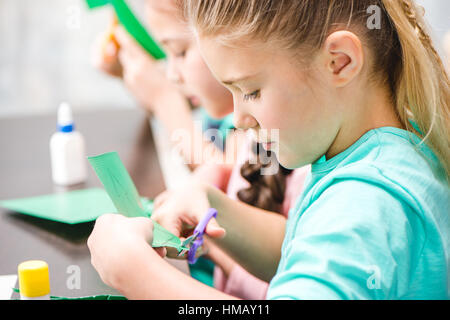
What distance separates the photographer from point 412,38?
2.06 feet

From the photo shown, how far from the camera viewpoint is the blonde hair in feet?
1.97

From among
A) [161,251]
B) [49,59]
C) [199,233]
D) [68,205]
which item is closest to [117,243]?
[161,251]

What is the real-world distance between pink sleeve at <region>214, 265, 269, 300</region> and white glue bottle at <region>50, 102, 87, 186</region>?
1.26ft

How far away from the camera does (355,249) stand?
488 millimetres

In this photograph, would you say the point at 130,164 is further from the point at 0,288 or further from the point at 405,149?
the point at 405,149

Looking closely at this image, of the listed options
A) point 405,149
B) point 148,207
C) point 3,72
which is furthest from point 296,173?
point 3,72

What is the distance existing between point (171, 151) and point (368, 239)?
99 centimetres

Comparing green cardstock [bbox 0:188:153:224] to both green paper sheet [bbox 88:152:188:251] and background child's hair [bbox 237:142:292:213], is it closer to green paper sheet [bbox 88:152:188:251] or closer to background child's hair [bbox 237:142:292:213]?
green paper sheet [bbox 88:152:188:251]

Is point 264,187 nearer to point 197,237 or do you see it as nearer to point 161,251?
point 197,237

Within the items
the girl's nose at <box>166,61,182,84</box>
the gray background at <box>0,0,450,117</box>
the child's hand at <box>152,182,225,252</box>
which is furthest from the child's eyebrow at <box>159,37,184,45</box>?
the gray background at <box>0,0,450,117</box>

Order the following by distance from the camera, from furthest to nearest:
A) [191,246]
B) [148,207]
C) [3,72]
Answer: [3,72]
[148,207]
[191,246]

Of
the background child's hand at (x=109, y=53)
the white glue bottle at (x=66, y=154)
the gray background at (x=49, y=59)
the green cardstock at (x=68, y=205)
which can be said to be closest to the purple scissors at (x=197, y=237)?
the green cardstock at (x=68, y=205)

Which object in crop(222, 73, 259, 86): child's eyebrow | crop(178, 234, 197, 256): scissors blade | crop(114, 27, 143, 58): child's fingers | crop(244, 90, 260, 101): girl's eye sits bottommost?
crop(178, 234, 197, 256): scissors blade

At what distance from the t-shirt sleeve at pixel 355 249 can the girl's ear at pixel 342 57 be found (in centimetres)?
13
